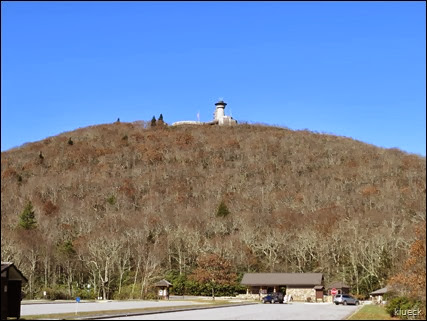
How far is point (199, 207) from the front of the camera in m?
105

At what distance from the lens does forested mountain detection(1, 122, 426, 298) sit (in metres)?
75.2

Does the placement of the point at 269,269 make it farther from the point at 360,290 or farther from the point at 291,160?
the point at 291,160

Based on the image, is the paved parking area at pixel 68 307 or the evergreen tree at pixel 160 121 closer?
the paved parking area at pixel 68 307

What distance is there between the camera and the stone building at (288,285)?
69125mm

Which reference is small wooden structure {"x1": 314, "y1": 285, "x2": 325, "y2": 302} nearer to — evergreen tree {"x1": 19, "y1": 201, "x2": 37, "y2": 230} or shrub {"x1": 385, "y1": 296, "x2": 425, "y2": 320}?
shrub {"x1": 385, "y1": 296, "x2": 425, "y2": 320}

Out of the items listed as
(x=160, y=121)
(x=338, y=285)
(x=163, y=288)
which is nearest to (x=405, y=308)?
(x=338, y=285)

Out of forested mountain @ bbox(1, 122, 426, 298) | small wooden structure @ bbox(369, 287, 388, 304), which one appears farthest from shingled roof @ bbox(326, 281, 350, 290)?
small wooden structure @ bbox(369, 287, 388, 304)

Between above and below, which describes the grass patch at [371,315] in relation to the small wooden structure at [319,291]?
above

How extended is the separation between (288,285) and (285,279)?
1.01 meters

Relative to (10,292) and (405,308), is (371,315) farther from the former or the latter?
(10,292)

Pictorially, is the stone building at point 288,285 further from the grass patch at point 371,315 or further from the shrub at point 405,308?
the shrub at point 405,308

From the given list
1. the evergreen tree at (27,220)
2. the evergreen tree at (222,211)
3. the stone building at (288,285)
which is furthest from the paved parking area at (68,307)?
the evergreen tree at (222,211)

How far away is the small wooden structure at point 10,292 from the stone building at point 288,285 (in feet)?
148

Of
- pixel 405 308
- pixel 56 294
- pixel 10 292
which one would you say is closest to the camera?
pixel 10 292
